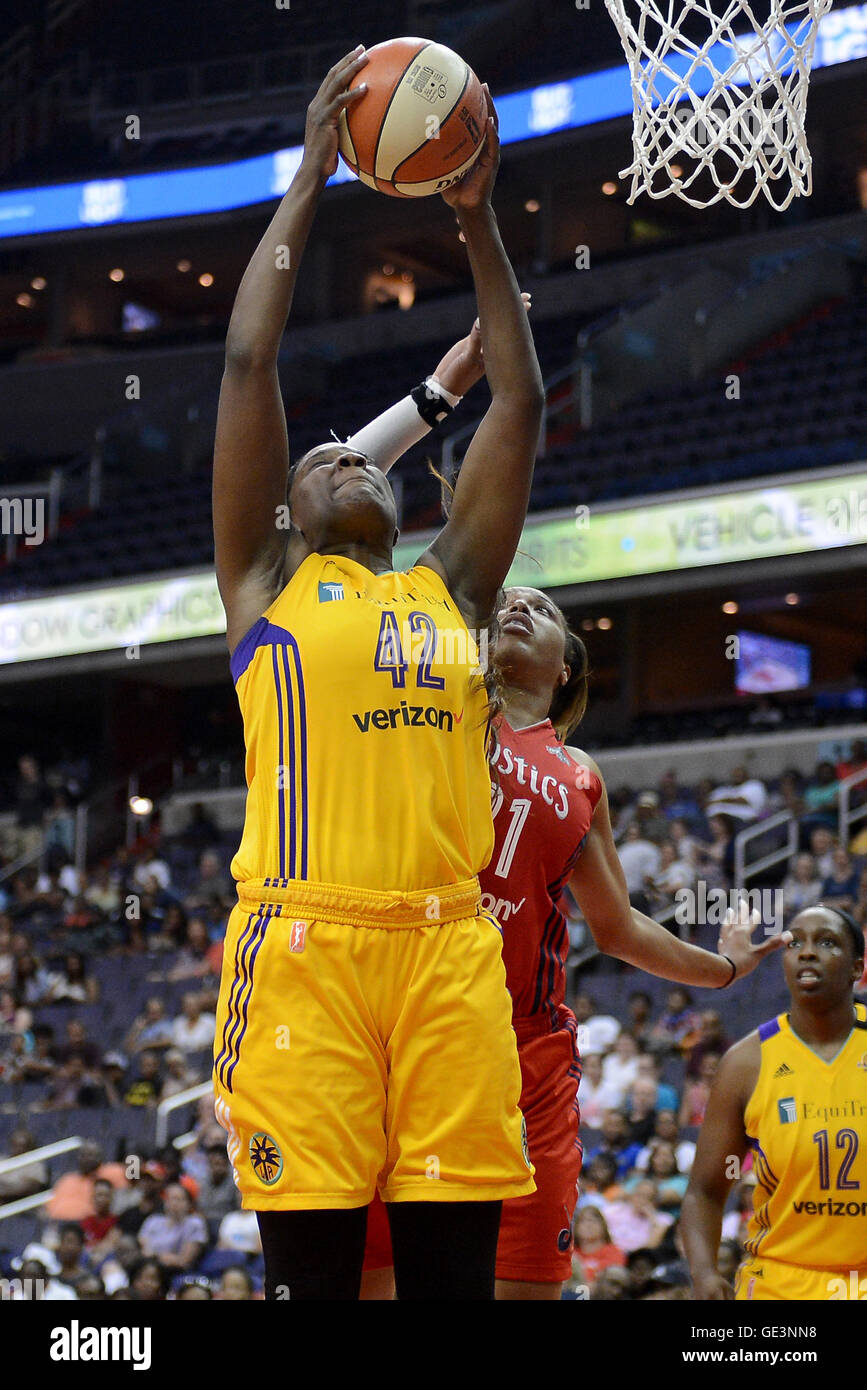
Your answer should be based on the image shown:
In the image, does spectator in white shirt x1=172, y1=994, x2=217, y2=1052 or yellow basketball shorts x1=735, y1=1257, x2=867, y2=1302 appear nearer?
yellow basketball shorts x1=735, y1=1257, x2=867, y2=1302

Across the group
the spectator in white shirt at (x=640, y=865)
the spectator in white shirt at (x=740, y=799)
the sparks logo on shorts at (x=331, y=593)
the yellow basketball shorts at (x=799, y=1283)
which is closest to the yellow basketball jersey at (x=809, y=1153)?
the yellow basketball shorts at (x=799, y=1283)

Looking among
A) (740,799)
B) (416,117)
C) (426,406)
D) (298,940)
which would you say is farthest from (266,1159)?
(740,799)

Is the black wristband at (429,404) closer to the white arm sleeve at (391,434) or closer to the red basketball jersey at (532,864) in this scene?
the white arm sleeve at (391,434)

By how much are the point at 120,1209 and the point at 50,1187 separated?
3.58 feet

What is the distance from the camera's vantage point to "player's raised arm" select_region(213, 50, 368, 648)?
2543 millimetres

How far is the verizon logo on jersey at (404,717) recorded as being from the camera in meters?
2.43

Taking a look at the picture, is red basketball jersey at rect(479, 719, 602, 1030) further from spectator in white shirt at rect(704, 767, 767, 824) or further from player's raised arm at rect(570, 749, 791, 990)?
spectator in white shirt at rect(704, 767, 767, 824)

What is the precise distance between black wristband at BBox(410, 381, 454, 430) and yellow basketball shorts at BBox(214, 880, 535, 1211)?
1.06m

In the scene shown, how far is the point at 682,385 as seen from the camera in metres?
15.7

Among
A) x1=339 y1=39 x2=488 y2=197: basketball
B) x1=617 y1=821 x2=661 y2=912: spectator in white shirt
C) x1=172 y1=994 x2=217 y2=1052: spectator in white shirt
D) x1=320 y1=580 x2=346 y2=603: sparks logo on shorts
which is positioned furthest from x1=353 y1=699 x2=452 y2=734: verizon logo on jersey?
x1=172 y1=994 x2=217 y2=1052: spectator in white shirt

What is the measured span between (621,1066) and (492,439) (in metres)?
6.14

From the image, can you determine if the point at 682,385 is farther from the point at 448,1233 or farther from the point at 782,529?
the point at 448,1233

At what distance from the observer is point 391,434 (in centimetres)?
304

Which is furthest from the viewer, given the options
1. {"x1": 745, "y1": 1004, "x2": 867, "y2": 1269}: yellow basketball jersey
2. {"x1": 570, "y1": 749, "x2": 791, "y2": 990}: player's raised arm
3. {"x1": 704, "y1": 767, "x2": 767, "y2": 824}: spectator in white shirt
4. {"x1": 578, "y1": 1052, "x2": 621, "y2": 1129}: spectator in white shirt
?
{"x1": 704, "y1": 767, "x2": 767, "y2": 824}: spectator in white shirt
